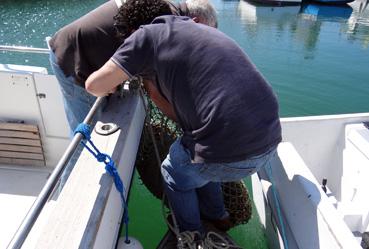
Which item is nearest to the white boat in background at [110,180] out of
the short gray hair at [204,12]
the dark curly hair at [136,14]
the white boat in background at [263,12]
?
the dark curly hair at [136,14]

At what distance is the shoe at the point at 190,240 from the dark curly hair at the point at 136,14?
1.12 m

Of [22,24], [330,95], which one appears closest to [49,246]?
[330,95]

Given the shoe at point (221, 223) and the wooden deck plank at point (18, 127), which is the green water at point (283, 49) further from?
the wooden deck plank at point (18, 127)

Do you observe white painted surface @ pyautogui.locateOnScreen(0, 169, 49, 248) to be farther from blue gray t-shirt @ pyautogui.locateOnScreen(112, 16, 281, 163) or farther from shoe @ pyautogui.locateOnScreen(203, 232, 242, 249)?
blue gray t-shirt @ pyautogui.locateOnScreen(112, 16, 281, 163)

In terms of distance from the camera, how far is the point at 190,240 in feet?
6.43

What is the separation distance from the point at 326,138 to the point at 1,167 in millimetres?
3224

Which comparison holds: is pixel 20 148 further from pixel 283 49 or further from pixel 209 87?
pixel 283 49

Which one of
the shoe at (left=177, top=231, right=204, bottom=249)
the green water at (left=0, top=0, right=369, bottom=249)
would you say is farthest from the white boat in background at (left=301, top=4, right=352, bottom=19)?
the shoe at (left=177, top=231, right=204, bottom=249)

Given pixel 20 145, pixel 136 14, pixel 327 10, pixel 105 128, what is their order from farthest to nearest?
pixel 327 10 → pixel 20 145 → pixel 105 128 → pixel 136 14

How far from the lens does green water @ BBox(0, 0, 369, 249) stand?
11.3 feet

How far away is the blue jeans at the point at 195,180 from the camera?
5.41ft

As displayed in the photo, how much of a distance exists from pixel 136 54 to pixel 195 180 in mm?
716

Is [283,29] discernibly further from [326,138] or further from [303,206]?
[303,206]

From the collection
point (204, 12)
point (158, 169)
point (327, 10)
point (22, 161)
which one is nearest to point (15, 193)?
point (22, 161)
